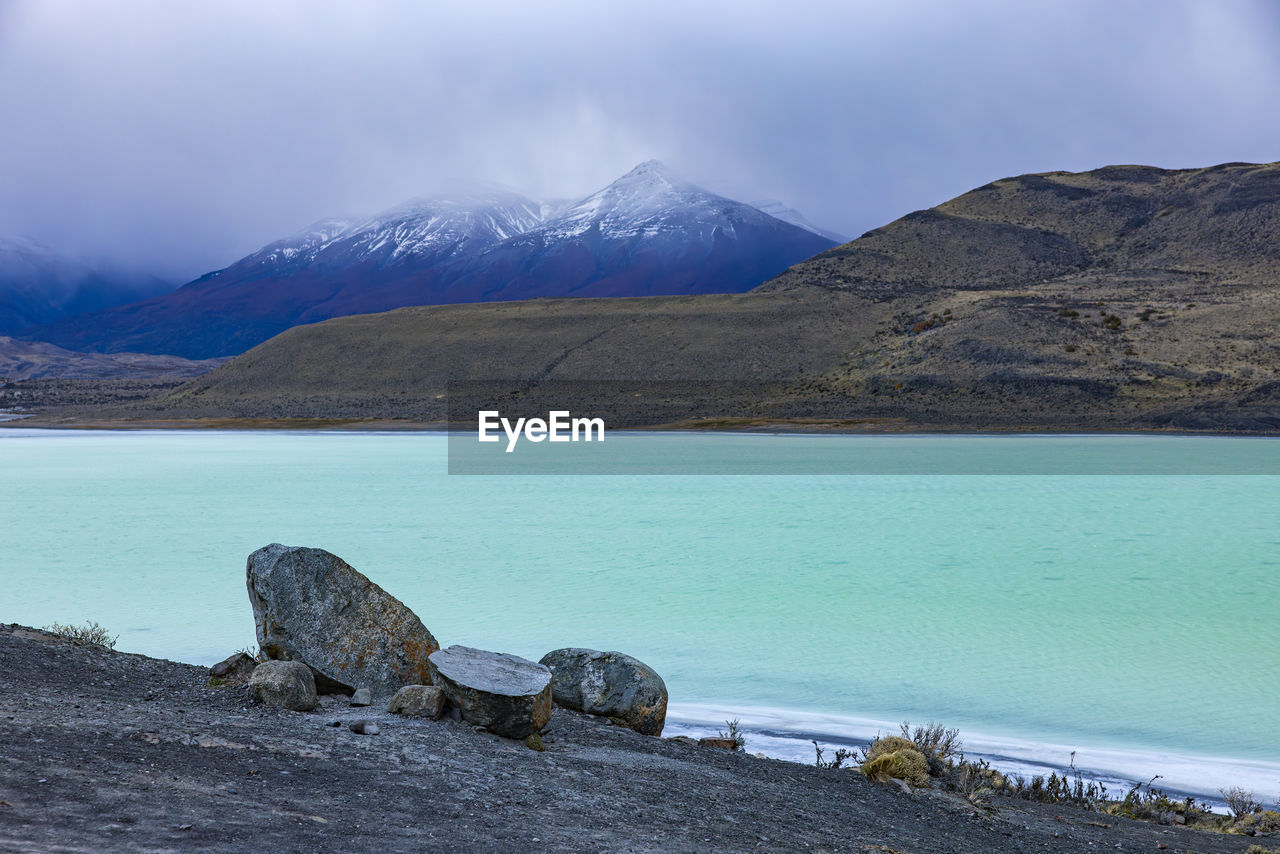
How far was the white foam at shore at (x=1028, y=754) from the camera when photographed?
7.09 metres

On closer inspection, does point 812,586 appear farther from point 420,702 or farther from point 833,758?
point 420,702

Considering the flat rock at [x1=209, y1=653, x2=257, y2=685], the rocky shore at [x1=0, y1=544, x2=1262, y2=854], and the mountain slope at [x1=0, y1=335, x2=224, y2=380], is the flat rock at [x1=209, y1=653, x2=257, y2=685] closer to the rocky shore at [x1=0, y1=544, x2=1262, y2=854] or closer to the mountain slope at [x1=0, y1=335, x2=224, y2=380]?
the rocky shore at [x1=0, y1=544, x2=1262, y2=854]

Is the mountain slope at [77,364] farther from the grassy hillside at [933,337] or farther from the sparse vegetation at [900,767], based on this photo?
the sparse vegetation at [900,767]

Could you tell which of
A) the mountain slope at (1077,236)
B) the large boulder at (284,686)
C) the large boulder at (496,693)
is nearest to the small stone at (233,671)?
the large boulder at (284,686)

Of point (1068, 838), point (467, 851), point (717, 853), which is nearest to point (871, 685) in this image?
point (1068, 838)

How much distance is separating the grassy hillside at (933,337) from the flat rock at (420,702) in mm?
46866

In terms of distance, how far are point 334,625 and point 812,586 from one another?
Answer: 9.09 m

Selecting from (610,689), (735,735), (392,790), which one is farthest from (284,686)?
(735,735)

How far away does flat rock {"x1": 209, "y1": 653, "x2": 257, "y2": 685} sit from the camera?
6.23 meters

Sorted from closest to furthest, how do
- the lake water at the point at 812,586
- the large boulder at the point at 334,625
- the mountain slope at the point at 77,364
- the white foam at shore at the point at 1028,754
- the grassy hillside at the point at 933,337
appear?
the large boulder at the point at 334,625 < the white foam at shore at the point at 1028,754 < the lake water at the point at 812,586 < the grassy hillside at the point at 933,337 < the mountain slope at the point at 77,364

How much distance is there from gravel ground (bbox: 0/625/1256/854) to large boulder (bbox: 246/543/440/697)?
0.28 metres


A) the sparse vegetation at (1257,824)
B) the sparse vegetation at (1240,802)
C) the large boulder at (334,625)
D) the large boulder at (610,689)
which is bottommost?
the sparse vegetation at (1240,802)

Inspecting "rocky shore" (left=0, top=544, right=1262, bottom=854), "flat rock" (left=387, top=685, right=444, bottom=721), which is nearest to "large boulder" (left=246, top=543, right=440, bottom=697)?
"rocky shore" (left=0, top=544, right=1262, bottom=854)

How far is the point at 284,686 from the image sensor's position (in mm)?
5801
